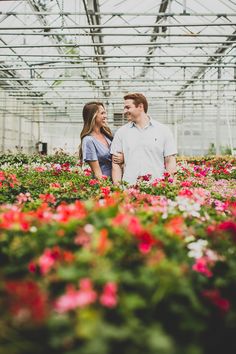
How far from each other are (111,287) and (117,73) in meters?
16.1

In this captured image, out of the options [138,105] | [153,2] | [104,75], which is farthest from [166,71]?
[138,105]

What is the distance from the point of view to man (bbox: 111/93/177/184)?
3.72 metres

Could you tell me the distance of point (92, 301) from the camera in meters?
1.04

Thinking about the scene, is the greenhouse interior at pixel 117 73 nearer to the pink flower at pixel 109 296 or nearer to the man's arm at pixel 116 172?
the man's arm at pixel 116 172

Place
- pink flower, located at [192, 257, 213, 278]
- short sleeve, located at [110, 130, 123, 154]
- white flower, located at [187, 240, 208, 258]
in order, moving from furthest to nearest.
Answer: short sleeve, located at [110, 130, 123, 154] → white flower, located at [187, 240, 208, 258] → pink flower, located at [192, 257, 213, 278]

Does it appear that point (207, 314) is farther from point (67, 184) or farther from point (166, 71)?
point (166, 71)

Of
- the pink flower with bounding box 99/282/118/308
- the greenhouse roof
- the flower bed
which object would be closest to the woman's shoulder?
the flower bed

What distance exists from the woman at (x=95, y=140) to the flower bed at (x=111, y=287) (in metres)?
1.98

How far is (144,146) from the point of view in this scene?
3721mm

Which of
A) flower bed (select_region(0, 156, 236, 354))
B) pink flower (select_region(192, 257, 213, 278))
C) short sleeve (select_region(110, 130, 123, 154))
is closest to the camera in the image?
flower bed (select_region(0, 156, 236, 354))

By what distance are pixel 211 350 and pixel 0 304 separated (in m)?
→ 0.56

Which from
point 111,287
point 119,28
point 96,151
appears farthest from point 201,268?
point 119,28

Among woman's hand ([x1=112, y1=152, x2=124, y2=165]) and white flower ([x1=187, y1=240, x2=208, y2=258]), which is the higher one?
woman's hand ([x1=112, y1=152, x2=124, y2=165])

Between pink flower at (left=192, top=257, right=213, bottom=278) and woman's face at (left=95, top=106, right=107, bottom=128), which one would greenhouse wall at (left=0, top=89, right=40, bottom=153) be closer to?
woman's face at (left=95, top=106, right=107, bottom=128)
